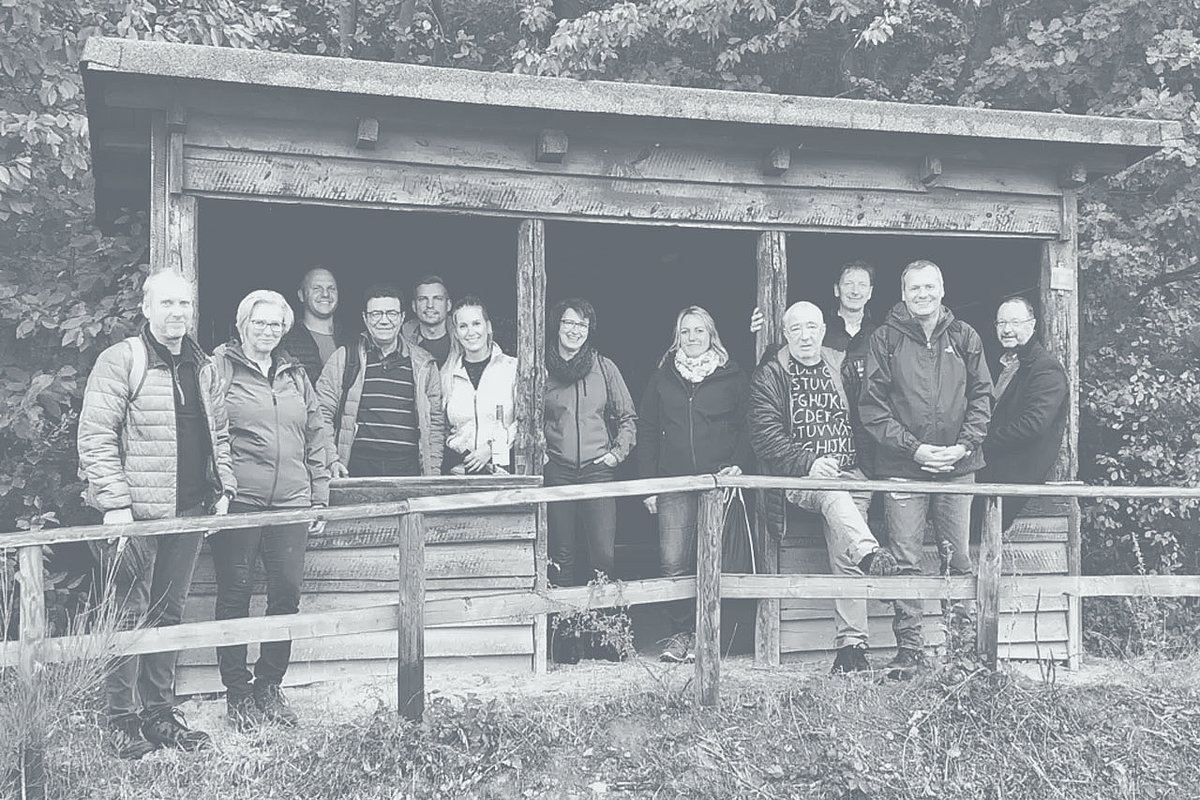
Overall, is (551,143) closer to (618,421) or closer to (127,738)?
(618,421)

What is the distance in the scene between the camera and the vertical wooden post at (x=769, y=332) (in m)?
6.33

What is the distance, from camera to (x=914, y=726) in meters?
4.99

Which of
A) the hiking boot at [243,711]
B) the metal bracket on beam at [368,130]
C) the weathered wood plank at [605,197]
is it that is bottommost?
the hiking boot at [243,711]

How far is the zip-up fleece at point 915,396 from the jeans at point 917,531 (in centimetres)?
14

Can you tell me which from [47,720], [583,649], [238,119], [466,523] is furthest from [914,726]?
[238,119]

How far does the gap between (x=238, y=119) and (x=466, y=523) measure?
2259 mm

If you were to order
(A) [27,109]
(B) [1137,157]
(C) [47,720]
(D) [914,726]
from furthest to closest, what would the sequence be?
1. (A) [27,109]
2. (B) [1137,157]
3. (D) [914,726]
4. (C) [47,720]

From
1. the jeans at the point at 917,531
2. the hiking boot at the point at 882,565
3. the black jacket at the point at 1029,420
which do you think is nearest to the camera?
the hiking boot at the point at 882,565

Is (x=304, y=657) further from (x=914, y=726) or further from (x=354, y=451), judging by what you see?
(x=914, y=726)

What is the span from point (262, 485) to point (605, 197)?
2413mm

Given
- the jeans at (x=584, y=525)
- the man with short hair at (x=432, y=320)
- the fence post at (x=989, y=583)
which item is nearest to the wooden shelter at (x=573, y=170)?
the jeans at (x=584, y=525)

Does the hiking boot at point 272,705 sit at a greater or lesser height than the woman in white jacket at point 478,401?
lesser

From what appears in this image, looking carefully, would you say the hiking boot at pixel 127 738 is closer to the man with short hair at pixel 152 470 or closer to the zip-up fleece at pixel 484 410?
the man with short hair at pixel 152 470

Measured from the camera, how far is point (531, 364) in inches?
239
